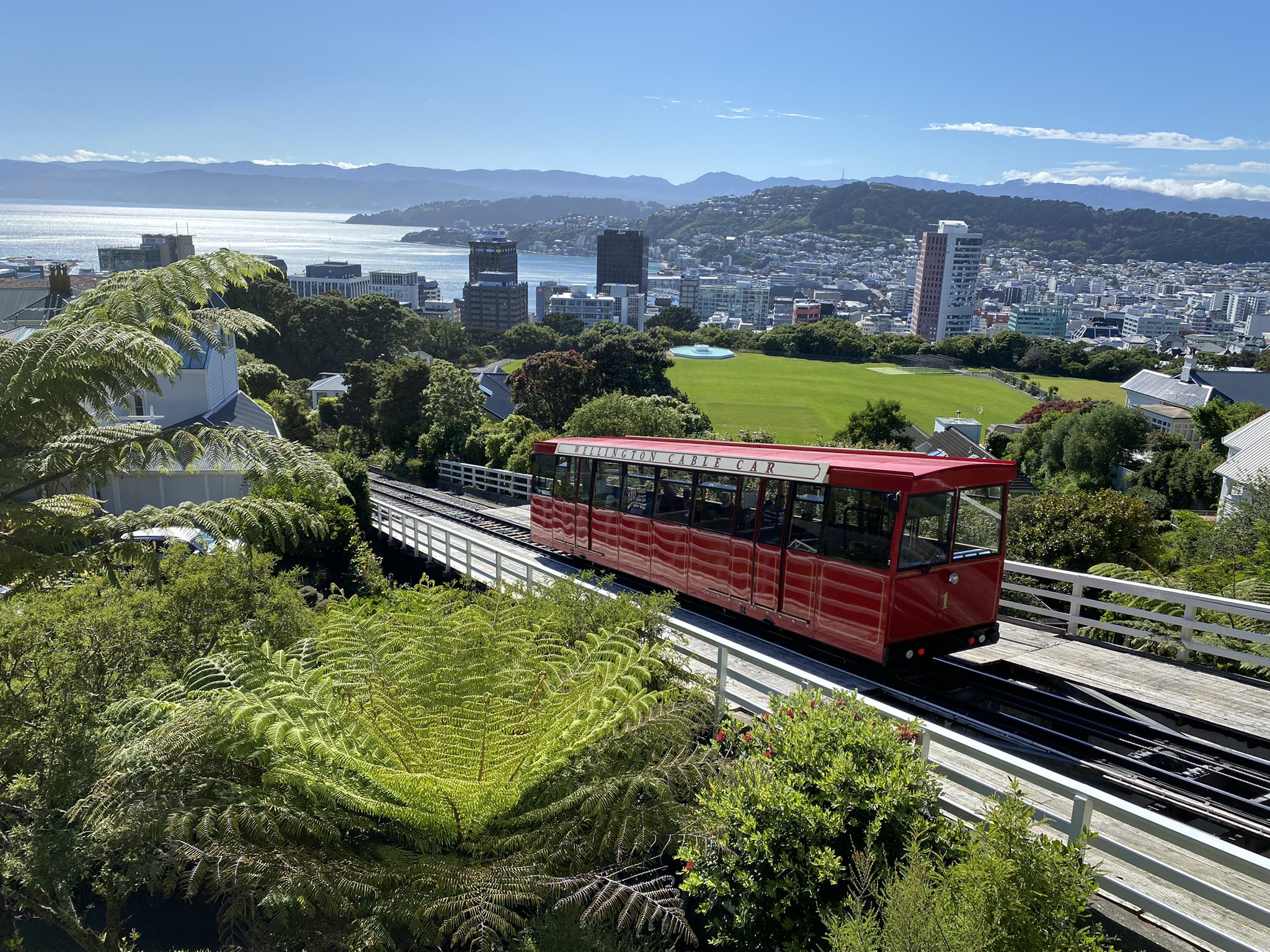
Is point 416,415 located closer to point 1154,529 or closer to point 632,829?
point 1154,529

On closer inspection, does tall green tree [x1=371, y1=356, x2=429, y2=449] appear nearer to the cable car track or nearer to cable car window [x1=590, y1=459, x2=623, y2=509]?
cable car window [x1=590, y1=459, x2=623, y2=509]

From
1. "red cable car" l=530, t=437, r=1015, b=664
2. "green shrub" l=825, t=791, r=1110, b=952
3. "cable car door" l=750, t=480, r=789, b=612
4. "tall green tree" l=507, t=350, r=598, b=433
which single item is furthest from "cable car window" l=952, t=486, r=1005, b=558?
"tall green tree" l=507, t=350, r=598, b=433

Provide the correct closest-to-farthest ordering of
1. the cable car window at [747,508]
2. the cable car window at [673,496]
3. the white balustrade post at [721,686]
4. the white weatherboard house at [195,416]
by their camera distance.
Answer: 1. the white balustrade post at [721,686]
2. the cable car window at [747,508]
3. the cable car window at [673,496]
4. the white weatherboard house at [195,416]

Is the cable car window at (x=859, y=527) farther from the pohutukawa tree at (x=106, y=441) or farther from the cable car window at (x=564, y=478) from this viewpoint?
the cable car window at (x=564, y=478)

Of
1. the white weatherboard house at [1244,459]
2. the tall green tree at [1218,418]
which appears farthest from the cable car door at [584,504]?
the tall green tree at [1218,418]

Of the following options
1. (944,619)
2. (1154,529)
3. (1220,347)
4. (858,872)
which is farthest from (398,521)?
(1220,347)

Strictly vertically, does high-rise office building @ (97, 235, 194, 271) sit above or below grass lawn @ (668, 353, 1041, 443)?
above
